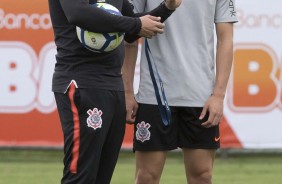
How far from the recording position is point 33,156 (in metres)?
9.73

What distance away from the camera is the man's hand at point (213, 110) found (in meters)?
5.07

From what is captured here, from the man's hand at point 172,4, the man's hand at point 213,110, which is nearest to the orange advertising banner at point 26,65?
the man's hand at point 213,110

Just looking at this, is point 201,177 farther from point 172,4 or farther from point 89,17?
point 89,17

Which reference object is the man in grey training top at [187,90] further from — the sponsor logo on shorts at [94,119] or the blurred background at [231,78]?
the blurred background at [231,78]

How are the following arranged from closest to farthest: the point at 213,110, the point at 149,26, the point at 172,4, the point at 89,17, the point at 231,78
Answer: the point at 89,17, the point at 149,26, the point at 172,4, the point at 213,110, the point at 231,78

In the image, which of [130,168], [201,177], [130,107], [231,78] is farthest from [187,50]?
[231,78]

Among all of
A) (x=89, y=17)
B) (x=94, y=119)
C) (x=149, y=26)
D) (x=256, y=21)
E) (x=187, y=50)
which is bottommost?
(x=256, y=21)

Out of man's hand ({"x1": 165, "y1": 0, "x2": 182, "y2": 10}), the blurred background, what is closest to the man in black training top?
man's hand ({"x1": 165, "y1": 0, "x2": 182, "y2": 10})

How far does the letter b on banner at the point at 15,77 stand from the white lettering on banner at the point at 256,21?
2291 millimetres

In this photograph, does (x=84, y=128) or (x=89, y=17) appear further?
(x=84, y=128)

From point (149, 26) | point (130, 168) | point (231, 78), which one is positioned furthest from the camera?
point (231, 78)

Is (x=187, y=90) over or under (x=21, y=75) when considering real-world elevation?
over

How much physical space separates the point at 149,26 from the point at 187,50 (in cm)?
68

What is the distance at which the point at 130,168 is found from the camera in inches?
344
